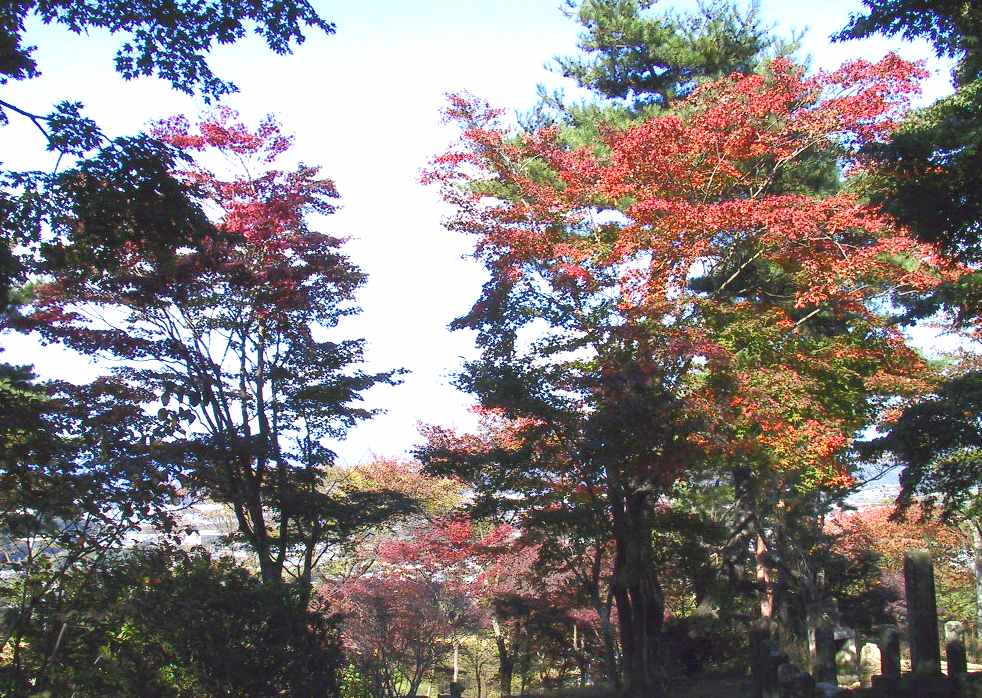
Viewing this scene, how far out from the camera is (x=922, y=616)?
10633mm

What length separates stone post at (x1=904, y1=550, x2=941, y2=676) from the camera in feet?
34.4

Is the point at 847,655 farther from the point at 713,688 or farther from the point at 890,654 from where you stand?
the point at 890,654

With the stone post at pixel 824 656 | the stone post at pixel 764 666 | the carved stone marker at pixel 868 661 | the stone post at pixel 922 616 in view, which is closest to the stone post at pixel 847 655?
the carved stone marker at pixel 868 661

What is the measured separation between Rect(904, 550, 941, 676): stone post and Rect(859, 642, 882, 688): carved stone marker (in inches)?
292

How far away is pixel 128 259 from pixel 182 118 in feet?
7.72

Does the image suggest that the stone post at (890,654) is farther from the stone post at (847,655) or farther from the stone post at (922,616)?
the stone post at (847,655)

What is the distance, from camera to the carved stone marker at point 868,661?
17562mm

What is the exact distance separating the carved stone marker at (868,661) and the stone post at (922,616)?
24.3 feet

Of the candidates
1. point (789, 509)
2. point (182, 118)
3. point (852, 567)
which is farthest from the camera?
point (852, 567)

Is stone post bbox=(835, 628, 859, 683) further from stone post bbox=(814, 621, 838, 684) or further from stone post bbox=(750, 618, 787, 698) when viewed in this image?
stone post bbox=(750, 618, 787, 698)

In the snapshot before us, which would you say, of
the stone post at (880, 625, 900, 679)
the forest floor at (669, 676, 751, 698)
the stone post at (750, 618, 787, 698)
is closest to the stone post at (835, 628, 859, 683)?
the forest floor at (669, 676, 751, 698)

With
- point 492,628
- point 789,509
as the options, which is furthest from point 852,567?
point 492,628

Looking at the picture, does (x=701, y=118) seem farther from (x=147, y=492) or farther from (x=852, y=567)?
(x=852, y=567)

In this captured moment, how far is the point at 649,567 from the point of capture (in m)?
12.1
